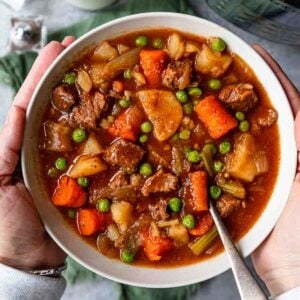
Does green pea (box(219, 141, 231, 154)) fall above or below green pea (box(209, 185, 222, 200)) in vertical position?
above

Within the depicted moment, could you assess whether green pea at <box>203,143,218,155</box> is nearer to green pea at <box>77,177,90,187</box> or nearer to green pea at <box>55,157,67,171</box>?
green pea at <box>77,177,90,187</box>

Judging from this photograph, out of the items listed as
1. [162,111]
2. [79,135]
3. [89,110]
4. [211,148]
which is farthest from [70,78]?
[211,148]

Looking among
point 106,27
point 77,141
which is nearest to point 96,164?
point 77,141

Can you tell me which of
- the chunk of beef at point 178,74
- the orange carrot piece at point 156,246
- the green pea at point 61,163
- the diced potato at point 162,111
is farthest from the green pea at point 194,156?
the green pea at point 61,163

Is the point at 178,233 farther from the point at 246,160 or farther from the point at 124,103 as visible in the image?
the point at 124,103

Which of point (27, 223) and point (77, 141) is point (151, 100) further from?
point (27, 223)

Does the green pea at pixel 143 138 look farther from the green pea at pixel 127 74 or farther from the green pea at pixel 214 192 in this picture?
the green pea at pixel 214 192

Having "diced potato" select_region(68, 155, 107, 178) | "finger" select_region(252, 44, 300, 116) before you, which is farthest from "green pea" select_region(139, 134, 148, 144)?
"finger" select_region(252, 44, 300, 116)
